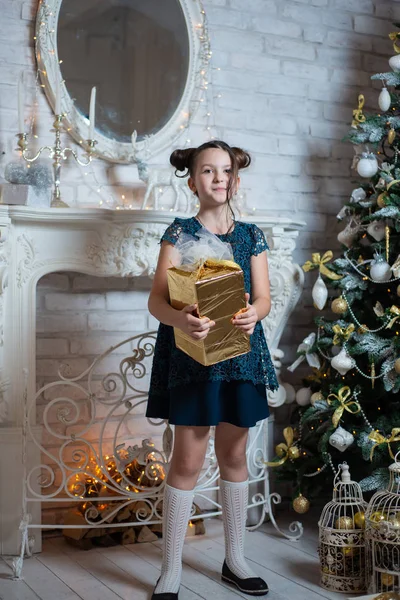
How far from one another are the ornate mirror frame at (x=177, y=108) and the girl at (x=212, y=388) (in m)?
0.69

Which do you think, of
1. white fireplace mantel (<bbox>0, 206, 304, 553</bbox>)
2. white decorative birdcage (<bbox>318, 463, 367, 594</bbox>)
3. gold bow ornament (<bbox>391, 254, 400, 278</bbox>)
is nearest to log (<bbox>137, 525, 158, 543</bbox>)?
white fireplace mantel (<bbox>0, 206, 304, 553</bbox>)

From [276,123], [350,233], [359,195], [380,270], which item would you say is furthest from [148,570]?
[276,123]

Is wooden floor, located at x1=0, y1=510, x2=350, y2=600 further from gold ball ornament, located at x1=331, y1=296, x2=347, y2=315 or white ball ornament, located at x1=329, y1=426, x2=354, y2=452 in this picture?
gold ball ornament, located at x1=331, y1=296, x2=347, y2=315

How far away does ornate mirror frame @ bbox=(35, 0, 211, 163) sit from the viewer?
2.73 metres

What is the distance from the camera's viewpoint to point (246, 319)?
76.4 inches

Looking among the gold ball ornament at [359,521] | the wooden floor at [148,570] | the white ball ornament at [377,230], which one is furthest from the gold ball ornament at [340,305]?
the wooden floor at [148,570]

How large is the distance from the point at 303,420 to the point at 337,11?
184cm

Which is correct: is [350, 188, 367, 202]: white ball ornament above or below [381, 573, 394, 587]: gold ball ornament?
above

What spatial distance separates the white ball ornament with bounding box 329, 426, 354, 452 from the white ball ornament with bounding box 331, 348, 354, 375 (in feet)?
0.68

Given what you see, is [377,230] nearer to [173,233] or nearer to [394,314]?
[394,314]

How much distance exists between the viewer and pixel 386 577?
2.15 metres

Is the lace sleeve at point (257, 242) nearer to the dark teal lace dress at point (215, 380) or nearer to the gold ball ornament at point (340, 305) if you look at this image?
the dark teal lace dress at point (215, 380)

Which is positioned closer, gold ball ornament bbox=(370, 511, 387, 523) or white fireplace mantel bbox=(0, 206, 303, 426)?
gold ball ornament bbox=(370, 511, 387, 523)

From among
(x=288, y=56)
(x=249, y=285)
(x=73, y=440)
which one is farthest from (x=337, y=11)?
(x=73, y=440)
